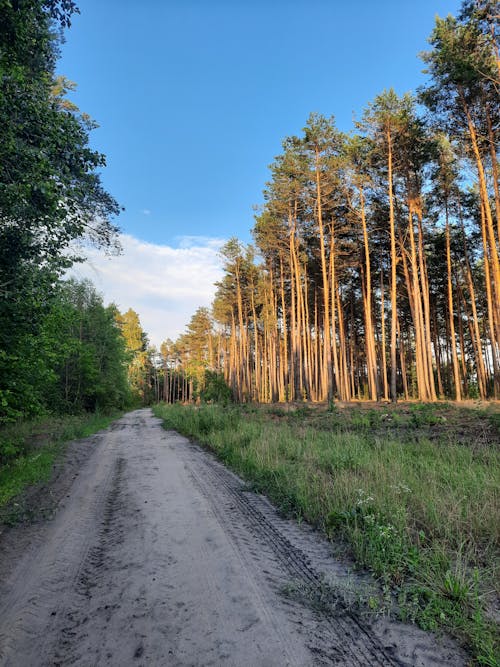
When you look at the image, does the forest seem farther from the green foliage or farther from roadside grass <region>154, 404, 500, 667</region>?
the green foliage

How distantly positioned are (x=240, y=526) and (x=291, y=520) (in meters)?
0.73

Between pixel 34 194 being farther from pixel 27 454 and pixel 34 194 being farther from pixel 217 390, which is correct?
pixel 217 390

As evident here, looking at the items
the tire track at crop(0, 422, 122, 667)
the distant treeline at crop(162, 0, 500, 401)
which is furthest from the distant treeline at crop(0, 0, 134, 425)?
the distant treeline at crop(162, 0, 500, 401)

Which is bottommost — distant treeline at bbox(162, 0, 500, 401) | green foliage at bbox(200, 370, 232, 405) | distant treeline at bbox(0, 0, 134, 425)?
green foliage at bbox(200, 370, 232, 405)

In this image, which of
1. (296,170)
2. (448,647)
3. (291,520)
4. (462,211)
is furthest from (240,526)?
(462,211)

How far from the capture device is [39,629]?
95.0 inches

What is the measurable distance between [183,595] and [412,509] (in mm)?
2922

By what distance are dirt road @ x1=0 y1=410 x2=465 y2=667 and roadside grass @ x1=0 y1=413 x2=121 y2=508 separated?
1.96m

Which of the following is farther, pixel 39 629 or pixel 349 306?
pixel 349 306

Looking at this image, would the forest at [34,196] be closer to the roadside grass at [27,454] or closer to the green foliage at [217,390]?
the roadside grass at [27,454]

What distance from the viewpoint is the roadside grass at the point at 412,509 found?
8.20 ft

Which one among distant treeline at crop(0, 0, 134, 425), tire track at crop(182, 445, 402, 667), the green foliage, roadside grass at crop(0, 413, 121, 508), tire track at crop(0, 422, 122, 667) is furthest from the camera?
the green foliage

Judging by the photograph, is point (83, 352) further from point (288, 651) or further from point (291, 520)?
point (288, 651)

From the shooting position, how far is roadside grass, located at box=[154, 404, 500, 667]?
2498 mm
